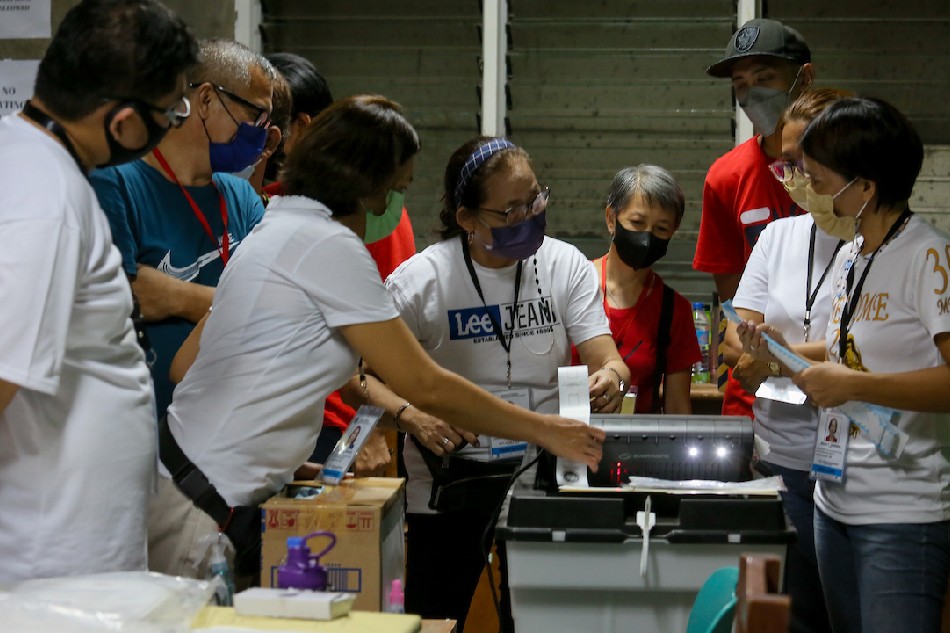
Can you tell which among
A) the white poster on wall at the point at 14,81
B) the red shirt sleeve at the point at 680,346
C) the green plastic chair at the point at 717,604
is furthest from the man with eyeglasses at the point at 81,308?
the white poster on wall at the point at 14,81

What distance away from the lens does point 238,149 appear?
7.74 feet

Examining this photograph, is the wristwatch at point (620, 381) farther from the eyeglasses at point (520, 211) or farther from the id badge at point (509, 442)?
the eyeglasses at point (520, 211)

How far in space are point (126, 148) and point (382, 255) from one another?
1537 millimetres

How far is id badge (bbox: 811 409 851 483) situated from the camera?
2.20m

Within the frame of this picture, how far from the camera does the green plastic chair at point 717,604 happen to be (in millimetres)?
1329

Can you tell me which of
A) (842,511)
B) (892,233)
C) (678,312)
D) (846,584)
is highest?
A: (892,233)

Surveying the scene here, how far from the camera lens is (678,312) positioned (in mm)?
3133

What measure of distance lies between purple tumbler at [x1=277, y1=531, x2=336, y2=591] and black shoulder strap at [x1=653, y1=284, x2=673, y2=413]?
1798mm

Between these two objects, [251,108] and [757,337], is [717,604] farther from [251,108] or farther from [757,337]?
[251,108]

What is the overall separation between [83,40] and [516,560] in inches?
41.9

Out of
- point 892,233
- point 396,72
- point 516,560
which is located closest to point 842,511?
point 892,233

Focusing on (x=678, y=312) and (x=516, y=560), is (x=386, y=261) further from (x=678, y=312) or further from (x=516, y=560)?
(x=516, y=560)

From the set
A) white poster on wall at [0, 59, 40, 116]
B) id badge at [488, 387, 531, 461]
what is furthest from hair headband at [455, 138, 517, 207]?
white poster on wall at [0, 59, 40, 116]

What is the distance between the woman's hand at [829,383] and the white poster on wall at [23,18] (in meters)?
3.30
